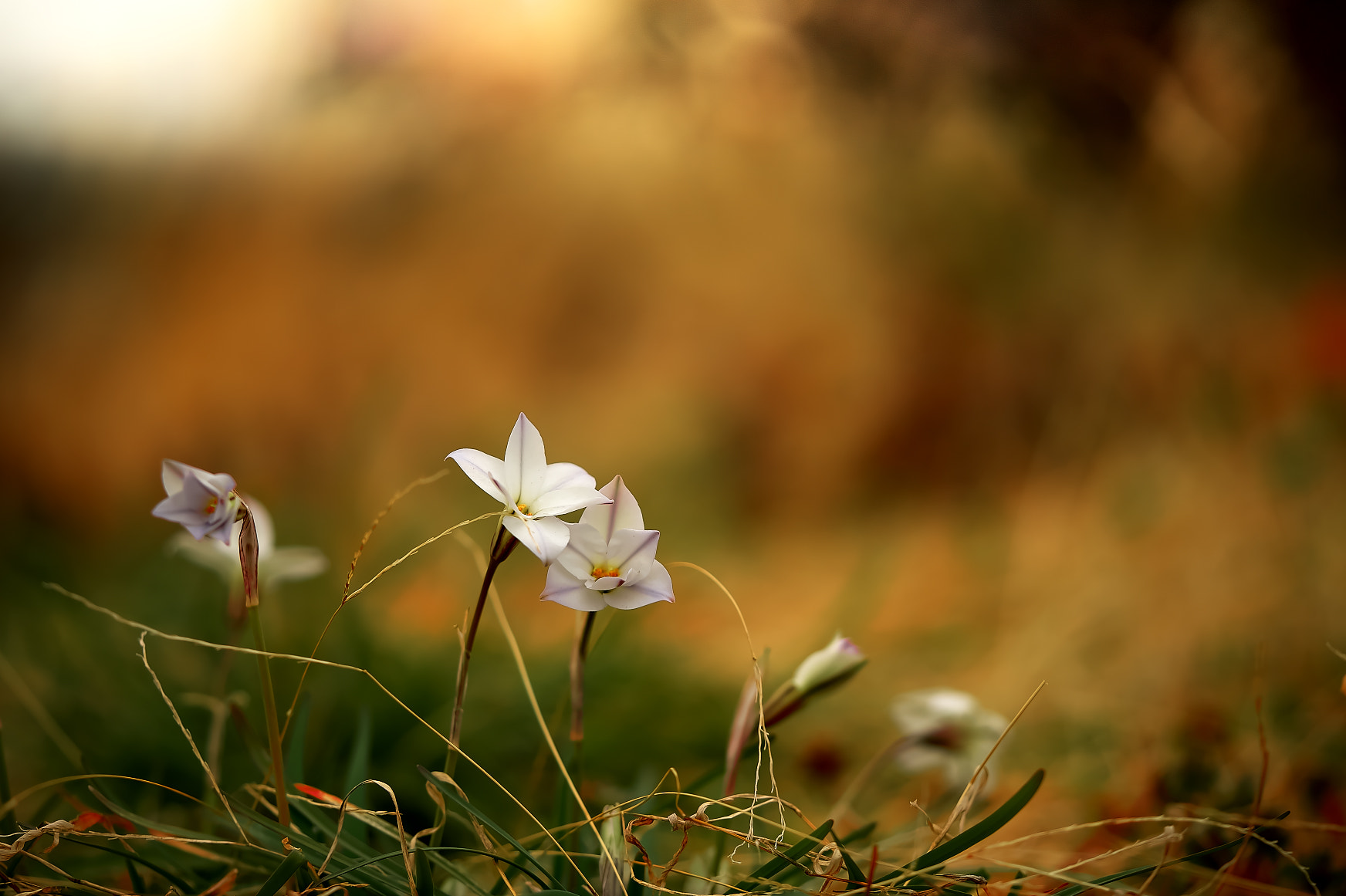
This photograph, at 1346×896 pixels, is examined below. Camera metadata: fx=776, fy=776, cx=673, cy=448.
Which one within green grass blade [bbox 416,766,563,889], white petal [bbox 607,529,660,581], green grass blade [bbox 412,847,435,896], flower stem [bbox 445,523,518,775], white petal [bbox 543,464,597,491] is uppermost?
white petal [bbox 543,464,597,491]

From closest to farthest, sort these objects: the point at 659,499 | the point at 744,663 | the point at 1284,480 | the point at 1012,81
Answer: the point at 744,663 < the point at 1284,480 < the point at 659,499 < the point at 1012,81

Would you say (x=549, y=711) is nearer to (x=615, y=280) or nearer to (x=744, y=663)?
(x=744, y=663)

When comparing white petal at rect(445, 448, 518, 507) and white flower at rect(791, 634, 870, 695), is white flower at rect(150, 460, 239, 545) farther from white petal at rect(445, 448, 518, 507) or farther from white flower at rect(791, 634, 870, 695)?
white flower at rect(791, 634, 870, 695)

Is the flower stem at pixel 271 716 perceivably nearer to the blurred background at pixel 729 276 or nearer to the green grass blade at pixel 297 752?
the green grass blade at pixel 297 752

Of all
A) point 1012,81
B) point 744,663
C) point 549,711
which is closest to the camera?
point 549,711

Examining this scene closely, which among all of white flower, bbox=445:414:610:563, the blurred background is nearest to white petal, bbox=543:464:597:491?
white flower, bbox=445:414:610:563

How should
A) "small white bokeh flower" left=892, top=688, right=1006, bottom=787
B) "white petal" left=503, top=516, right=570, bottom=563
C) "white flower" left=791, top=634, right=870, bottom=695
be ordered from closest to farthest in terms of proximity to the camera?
"white petal" left=503, top=516, right=570, bottom=563 < "white flower" left=791, top=634, right=870, bottom=695 < "small white bokeh flower" left=892, top=688, right=1006, bottom=787

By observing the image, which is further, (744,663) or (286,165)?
(286,165)

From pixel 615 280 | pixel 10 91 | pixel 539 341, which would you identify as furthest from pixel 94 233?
pixel 615 280

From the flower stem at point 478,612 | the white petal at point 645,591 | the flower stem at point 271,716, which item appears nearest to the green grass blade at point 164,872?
the flower stem at point 271,716
